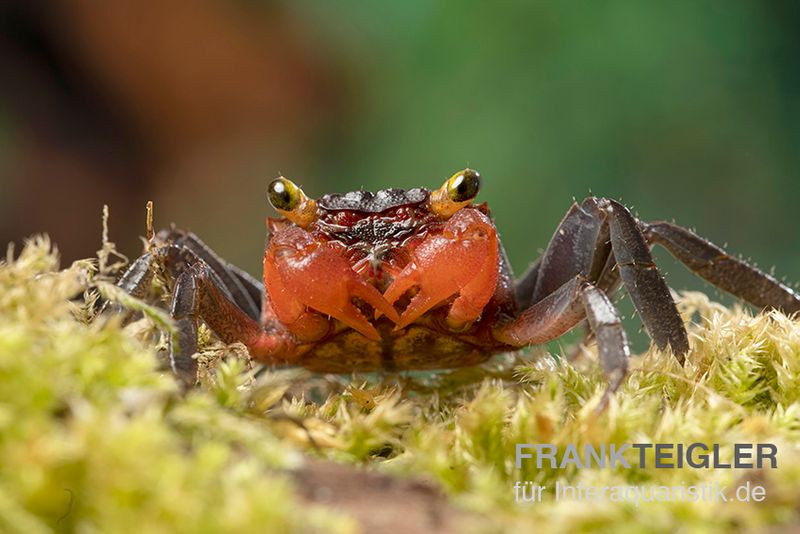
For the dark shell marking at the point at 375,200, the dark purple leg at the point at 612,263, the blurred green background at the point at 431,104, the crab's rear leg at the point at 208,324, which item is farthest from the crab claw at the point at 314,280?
the blurred green background at the point at 431,104

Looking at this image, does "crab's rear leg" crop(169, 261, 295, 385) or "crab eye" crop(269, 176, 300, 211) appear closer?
"crab's rear leg" crop(169, 261, 295, 385)

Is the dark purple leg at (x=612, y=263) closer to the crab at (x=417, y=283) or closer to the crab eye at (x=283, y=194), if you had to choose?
the crab at (x=417, y=283)

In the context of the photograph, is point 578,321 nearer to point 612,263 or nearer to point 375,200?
point 612,263

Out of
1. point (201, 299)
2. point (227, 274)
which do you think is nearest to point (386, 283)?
point (201, 299)

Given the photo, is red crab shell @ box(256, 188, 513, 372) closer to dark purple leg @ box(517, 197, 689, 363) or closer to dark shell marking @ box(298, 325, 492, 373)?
dark shell marking @ box(298, 325, 492, 373)

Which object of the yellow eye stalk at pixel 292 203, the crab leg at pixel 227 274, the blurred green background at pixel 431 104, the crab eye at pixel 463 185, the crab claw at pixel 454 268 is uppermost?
the blurred green background at pixel 431 104

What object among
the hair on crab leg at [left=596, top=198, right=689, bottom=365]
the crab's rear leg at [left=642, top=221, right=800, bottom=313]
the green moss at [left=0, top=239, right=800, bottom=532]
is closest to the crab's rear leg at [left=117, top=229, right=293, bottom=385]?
the green moss at [left=0, top=239, right=800, bottom=532]

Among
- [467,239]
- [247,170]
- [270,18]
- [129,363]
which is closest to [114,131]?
[247,170]
